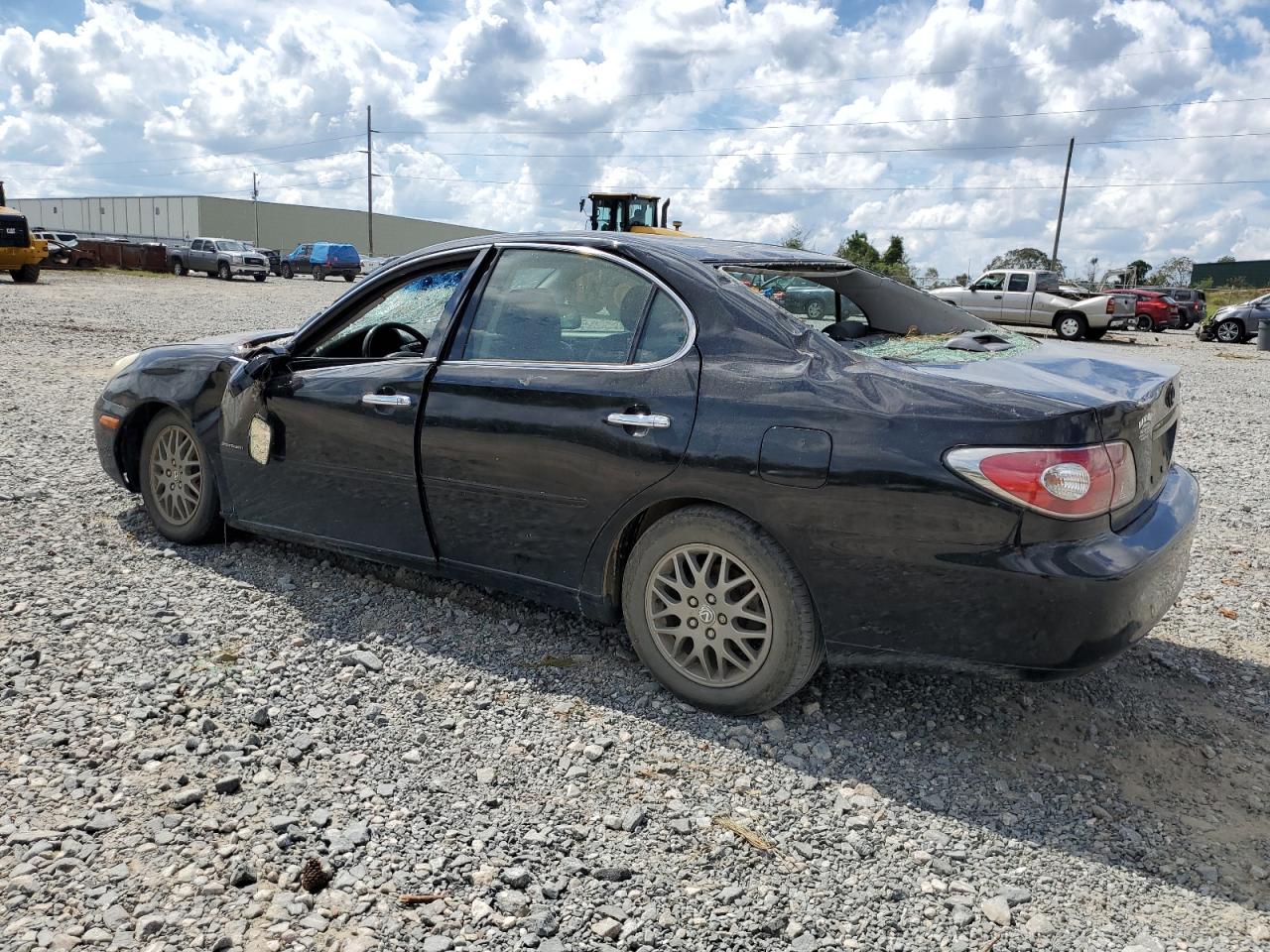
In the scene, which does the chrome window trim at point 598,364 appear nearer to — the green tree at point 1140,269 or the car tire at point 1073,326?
the car tire at point 1073,326

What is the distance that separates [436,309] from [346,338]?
0.50 m

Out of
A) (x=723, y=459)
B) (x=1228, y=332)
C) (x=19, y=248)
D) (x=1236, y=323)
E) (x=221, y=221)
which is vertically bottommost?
(x=723, y=459)

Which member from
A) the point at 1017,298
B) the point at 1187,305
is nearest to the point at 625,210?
the point at 1017,298

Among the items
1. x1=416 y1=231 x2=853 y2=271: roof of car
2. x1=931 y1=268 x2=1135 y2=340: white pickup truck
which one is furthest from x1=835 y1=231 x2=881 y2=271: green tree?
x1=416 y1=231 x2=853 y2=271: roof of car

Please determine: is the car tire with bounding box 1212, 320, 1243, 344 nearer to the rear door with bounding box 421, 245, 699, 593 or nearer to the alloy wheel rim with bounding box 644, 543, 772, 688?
the rear door with bounding box 421, 245, 699, 593

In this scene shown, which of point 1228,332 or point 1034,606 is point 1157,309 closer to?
point 1228,332

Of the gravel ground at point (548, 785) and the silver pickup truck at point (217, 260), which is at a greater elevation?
the silver pickup truck at point (217, 260)

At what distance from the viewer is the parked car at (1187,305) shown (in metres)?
32.7

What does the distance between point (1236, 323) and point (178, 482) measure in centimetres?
2904

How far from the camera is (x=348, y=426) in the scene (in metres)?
4.04

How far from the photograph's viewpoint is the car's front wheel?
2694 cm

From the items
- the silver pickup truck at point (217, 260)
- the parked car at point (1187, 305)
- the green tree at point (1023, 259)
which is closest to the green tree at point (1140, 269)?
the green tree at point (1023, 259)

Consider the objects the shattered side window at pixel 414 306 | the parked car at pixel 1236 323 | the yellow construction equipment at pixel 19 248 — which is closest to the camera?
the shattered side window at pixel 414 306

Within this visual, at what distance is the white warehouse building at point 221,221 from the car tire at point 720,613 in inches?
2956
